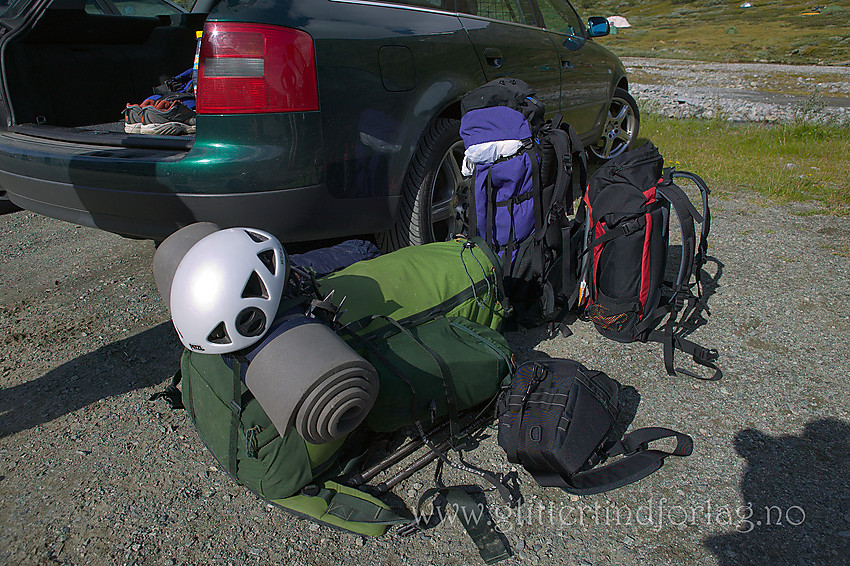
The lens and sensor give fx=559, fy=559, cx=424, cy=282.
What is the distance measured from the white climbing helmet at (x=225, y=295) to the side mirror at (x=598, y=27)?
424cm

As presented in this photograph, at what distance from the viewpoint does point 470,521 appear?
1834 mm

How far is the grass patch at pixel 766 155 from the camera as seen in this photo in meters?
4.86

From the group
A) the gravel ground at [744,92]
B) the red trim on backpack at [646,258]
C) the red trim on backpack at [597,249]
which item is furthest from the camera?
the gravel ground at [744,92]

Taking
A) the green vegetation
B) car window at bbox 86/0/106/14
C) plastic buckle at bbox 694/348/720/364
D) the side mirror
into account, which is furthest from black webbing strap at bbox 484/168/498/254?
the green vegetation

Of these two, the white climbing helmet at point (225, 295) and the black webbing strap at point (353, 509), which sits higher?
the white climbing helmet at point (225, 295)

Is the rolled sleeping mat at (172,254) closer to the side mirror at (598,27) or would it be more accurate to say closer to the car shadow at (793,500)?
the car shadow at (793,500)

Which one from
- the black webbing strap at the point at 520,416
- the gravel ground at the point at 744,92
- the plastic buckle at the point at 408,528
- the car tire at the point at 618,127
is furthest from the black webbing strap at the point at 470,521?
the gravel ground at the point at 744,92

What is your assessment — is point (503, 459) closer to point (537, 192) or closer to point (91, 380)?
point (537, 192)

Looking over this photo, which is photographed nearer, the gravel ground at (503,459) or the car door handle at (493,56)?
the gravel ground at (503,459)

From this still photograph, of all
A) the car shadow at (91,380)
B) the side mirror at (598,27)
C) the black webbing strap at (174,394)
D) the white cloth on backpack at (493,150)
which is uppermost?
the side mirror at (598,27)

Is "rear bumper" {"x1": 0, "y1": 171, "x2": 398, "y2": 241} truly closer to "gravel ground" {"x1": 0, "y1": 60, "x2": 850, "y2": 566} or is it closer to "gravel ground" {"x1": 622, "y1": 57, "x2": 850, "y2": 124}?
"gravel ground" {"x1": 0, "y1": 60, "x2": 850, "y2": 566}

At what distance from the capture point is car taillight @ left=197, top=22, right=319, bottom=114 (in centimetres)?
237

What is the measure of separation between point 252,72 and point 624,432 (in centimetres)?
215

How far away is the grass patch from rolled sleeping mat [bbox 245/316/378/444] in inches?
174
